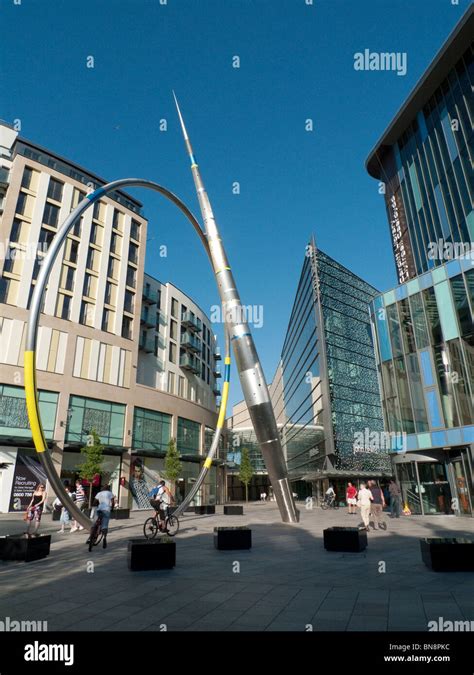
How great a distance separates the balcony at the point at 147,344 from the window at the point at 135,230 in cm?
1127

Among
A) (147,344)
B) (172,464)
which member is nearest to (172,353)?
(147,344)

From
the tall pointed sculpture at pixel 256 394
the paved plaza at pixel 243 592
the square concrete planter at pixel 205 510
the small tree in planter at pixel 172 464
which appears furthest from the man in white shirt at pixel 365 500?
the small tree in planter at pixel 172 464

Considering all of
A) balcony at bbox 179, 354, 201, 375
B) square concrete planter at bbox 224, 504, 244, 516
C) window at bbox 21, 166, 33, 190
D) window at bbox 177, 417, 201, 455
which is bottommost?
square concrete planter at bbox 224, 504, 244, 516

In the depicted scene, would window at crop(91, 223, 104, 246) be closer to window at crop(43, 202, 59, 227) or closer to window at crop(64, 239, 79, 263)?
window at crop(64, 239, 79, 263)

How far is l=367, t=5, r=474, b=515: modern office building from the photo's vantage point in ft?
79.0

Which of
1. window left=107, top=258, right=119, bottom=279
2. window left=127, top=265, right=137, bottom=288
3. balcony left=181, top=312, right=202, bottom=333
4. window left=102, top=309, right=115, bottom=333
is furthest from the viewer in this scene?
balcony left=181, top=312, right=202, bottom=333

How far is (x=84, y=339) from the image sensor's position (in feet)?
130

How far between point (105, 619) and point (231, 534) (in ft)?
25.4

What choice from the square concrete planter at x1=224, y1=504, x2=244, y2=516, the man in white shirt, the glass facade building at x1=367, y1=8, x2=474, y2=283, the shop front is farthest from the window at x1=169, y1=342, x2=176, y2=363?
the man in white shirt

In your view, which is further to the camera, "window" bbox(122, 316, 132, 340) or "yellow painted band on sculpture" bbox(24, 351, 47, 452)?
"window" bbox(122, 316, 132, 340)

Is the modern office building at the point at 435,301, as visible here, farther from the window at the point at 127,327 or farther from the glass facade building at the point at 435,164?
the window at the point at 127,327

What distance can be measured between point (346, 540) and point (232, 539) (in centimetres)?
343

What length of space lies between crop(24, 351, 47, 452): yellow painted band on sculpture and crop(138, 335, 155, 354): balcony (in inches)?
1345

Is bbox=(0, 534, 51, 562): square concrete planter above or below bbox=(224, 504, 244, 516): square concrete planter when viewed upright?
below
